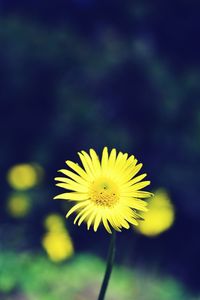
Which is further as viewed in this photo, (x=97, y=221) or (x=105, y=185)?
(x=105, y=185)

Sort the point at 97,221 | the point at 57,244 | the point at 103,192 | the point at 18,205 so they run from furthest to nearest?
the point at 18,205 < the point at 57,244 < the point at 103,192 < the point at 97,221

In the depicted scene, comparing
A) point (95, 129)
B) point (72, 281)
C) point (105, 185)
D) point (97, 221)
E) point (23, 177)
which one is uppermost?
point (95, 129)

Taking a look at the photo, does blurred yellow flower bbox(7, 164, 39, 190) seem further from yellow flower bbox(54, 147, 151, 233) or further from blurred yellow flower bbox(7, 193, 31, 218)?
yellow flower bbox(54, 147, 151, 233)

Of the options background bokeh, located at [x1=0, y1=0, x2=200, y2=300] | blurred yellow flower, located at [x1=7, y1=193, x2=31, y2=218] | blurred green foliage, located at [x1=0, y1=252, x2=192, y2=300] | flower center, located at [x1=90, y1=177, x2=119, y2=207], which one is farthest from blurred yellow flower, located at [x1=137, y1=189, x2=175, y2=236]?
flower center, located at [x1=90, y1=177, x2=119, y2=207]

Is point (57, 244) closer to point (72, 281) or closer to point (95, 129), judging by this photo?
point (72, 281)

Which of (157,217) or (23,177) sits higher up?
(23,177)

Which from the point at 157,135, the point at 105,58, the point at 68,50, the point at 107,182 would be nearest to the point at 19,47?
the point at 68,50

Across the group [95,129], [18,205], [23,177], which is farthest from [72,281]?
[95,129]

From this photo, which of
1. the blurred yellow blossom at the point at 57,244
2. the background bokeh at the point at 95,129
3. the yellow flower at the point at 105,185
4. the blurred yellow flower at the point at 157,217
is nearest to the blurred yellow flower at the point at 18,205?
the background bokeh at the point at 95,129
